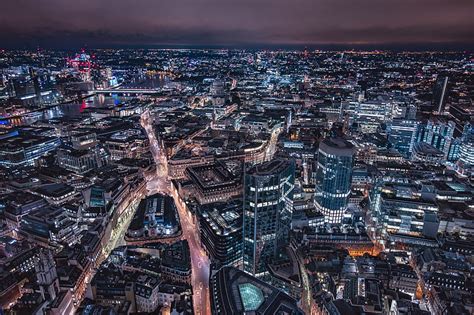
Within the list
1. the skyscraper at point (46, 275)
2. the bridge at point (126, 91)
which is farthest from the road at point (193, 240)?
the bridge at point (126, 91)

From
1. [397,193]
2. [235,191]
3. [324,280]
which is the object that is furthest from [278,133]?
[324,280]

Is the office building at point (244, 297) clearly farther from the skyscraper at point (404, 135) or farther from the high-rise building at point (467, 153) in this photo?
the skyscraper at point (404, 135)

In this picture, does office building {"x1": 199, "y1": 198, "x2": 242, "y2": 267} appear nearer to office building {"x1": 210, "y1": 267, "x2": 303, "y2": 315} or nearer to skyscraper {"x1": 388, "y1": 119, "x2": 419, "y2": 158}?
office building {"x1": 210, "y1": 267, "x2": 303, "y2": 315}

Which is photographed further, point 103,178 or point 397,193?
point 103,178

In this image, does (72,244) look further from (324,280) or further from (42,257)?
(324,280)

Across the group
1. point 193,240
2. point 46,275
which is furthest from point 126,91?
point 46,275

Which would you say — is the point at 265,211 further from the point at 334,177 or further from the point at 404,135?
the point at 404,135
